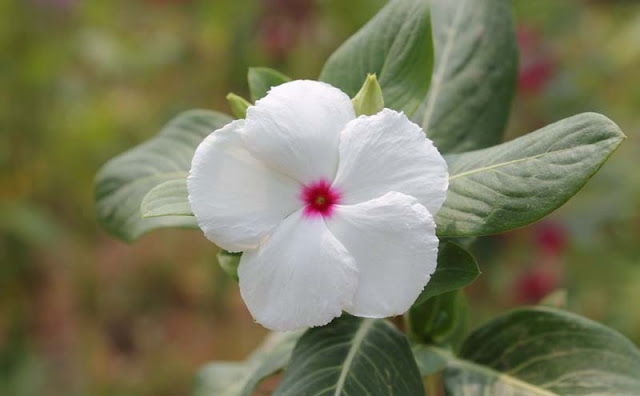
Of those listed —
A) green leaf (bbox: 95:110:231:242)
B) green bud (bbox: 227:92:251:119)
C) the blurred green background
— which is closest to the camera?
green bud (bbox: 227:92:251:119)

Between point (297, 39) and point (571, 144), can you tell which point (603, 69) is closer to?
→ point (297, 39)

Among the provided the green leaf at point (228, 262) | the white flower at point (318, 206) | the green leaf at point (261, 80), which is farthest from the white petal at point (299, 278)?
the green leaf at point (261, 80)

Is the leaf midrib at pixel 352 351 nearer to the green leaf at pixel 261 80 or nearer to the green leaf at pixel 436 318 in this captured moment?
the green leaf at pixel 436 318

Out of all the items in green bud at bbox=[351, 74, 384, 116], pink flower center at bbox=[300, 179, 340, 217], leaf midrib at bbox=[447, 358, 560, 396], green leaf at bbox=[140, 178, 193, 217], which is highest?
green bud at bbox=[351, 74, 384, 116]

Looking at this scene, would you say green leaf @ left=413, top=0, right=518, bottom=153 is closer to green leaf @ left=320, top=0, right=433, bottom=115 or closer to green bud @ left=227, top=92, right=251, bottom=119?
green leaf @ left=320, top=0, right=433, bottom=115

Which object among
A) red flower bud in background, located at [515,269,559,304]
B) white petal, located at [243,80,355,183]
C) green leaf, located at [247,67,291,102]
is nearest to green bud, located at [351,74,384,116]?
white petal, located at [243,80,355,183]

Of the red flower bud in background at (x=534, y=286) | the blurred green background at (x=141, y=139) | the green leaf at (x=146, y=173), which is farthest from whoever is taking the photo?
the blurred green background at (x=141, y=139)
